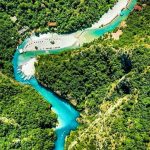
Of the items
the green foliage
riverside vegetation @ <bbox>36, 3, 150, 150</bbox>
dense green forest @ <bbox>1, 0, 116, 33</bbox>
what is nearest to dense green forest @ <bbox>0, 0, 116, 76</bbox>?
dense green forest @ <bbox>1, 0, 116, 33</bbox>

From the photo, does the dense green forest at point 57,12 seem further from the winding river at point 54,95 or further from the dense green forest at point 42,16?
the winding river at point 54,95

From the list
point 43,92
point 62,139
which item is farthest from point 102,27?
point 62,139

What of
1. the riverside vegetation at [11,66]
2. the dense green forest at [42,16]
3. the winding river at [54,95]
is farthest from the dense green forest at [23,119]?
the dense green forest at [42,16]

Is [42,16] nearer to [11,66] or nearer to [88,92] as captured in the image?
[11,66]

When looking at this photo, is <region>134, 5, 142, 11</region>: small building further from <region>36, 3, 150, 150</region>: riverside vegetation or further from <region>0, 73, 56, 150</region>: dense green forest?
<region>0, 73, 56, 150</region>: dense green forest

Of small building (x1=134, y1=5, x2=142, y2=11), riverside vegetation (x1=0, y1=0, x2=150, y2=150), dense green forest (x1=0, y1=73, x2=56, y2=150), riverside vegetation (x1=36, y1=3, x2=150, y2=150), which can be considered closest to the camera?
riverside vegetation (x1=36, y1=3, x2=150, y2=150)

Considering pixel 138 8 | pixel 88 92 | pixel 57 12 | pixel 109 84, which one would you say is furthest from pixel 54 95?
pixel 138 8
